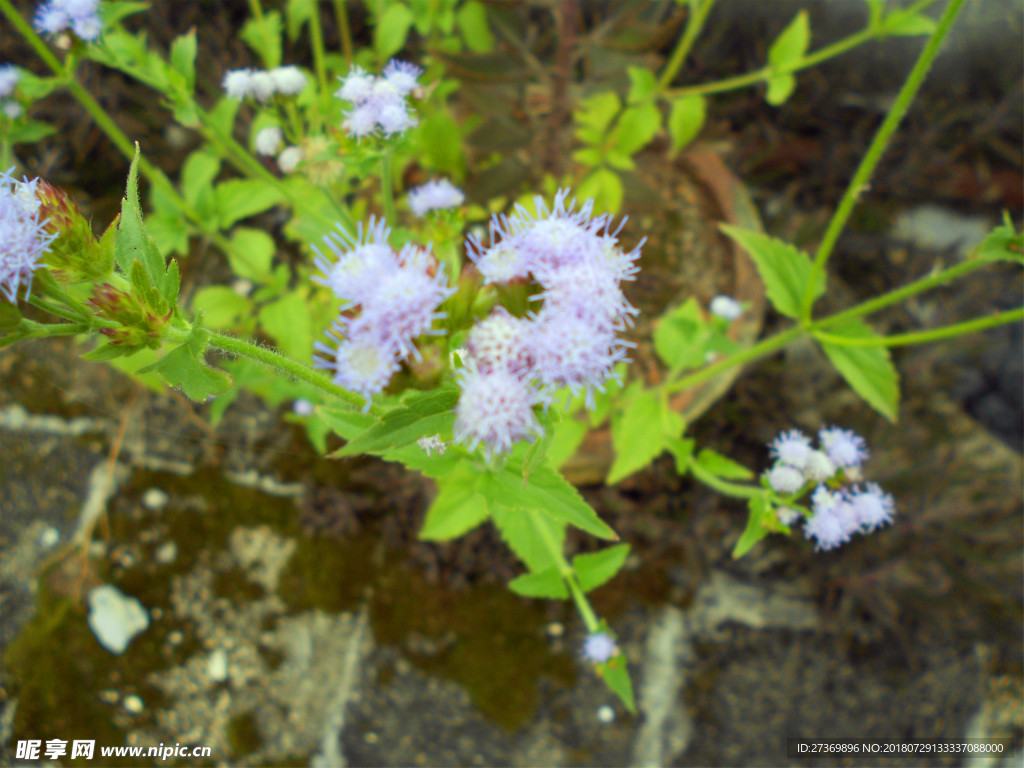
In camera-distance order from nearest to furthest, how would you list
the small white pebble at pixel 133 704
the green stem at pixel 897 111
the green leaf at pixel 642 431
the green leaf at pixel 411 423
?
the green leaf at pixel 411 423 < the green stem at pixel 897 111 < the green leaf at pixel 642 431 < the small white pebble at pixel 133 704

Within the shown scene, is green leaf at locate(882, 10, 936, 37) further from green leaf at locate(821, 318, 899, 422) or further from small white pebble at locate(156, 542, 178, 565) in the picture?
small white pebble at locate(156, 542, 178, 565)

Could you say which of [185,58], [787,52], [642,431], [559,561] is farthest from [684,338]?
[185,58]

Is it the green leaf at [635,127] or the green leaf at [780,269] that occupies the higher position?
the green leaf at [635,127]

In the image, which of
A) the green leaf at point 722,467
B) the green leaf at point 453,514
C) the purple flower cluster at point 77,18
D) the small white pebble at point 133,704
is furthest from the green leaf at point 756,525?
the small white pebble at point 133,704

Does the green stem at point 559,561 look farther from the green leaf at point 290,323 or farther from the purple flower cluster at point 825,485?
the green leaf at point 290,323

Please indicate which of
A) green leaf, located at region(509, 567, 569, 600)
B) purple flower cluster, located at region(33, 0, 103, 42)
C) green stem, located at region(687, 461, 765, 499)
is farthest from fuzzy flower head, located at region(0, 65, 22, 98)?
green stem, located at region(687, 461, 765, 499)

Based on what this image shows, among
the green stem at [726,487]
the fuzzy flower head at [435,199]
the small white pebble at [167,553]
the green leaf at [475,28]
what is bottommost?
the green stem at [726,487]

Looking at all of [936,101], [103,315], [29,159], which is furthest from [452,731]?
[936,101]

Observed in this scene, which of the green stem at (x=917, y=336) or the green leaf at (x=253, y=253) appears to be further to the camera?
the green leaf at (x=253, y=253)
